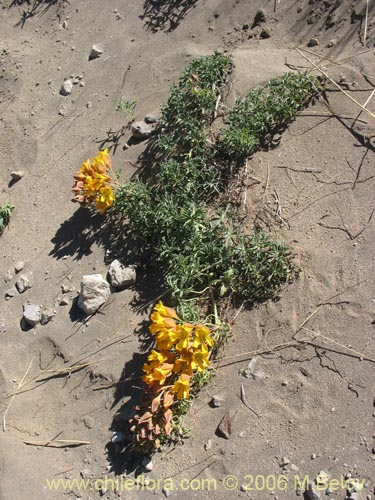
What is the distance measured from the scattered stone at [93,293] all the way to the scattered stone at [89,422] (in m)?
0.97

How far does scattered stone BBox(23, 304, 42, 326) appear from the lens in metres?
5.38

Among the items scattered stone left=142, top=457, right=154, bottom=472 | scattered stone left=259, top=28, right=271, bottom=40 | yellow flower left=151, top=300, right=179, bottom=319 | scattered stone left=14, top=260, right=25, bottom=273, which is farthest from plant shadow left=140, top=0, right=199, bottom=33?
scattered stone left=142, top=457, right=154, bottom=472

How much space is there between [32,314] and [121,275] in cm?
102

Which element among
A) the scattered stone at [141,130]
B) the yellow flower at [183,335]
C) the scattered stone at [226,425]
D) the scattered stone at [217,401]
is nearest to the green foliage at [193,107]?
the scattered stone at [141,130]

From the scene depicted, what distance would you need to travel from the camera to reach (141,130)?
5.76 metres

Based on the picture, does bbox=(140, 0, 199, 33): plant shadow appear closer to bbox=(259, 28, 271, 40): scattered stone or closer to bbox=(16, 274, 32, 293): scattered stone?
bbox=(259, 28, 271, 40): scattered stone

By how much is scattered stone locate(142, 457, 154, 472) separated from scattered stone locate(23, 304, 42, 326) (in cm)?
176

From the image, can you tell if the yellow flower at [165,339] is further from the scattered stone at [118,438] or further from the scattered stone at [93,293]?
the scattered stone at [93,293]

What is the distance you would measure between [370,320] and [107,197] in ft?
8.66

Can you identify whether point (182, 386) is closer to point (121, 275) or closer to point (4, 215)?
point (121, 275)

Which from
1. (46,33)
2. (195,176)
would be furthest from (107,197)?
(46,33)

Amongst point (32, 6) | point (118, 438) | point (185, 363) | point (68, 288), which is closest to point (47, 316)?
point (68, 288)

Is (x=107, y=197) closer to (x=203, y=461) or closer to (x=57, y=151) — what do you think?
(x=57, y=151)

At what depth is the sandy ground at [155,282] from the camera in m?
4.34
